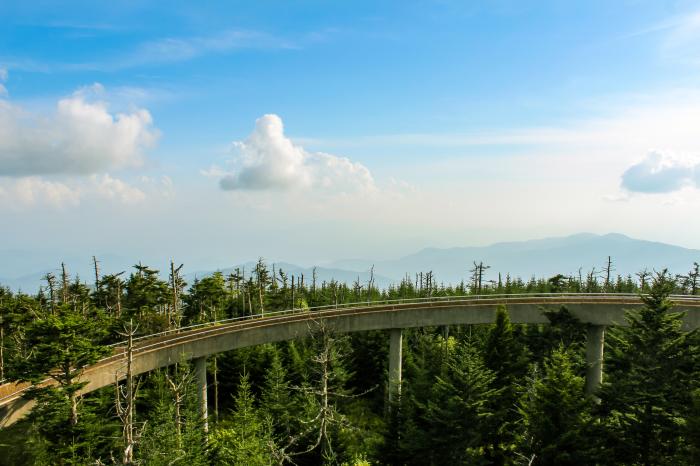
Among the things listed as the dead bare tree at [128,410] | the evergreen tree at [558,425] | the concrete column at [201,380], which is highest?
the dead bare tree at [128,410]

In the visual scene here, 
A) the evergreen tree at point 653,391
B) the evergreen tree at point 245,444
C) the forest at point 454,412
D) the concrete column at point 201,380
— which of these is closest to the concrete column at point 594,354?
the forest at point 454,412

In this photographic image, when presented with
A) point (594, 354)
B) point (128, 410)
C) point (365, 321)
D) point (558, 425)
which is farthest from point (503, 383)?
point (128, 410)

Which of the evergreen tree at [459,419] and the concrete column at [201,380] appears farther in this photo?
the concrete column at [201,380]

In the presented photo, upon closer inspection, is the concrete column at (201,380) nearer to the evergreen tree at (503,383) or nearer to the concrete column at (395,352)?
the concrete column at (395,352)

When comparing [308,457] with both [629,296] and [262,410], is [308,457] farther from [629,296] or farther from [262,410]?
[629,296]

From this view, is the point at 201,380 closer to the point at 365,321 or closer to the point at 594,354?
the point at 365,321

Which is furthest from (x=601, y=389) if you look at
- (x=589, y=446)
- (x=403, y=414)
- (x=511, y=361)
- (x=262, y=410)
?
(x=262, y=410)

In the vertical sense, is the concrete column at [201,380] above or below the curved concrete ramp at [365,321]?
below

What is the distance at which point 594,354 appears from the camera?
130ft

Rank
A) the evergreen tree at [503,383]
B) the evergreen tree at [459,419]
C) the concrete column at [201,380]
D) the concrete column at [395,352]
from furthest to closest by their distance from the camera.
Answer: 1. the concrete column at [395,352]
2. the concrete column at [201,380]
3. the evergreen tree at [503,383]
4. the evergreen tree at [459,419]

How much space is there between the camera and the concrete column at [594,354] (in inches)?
1529

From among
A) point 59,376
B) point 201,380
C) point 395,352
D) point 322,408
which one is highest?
point 322,408

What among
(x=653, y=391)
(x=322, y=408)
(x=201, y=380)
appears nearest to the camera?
(x=322, y=408)

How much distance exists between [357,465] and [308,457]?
3.81m
